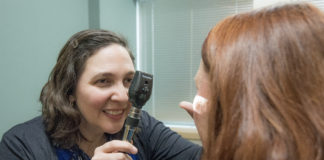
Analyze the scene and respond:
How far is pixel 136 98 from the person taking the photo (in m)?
0.72

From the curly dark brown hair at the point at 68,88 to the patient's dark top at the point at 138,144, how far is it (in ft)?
0.14

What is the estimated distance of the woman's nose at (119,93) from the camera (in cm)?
90

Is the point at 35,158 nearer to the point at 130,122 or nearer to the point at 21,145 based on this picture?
the point at 21,145

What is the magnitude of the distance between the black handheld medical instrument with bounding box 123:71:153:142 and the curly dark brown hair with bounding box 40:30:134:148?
0.29 meters

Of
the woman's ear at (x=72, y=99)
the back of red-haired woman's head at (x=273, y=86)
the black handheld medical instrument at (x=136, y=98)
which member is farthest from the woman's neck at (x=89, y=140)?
the back of red-haired woman's head at (x=273, y=86)

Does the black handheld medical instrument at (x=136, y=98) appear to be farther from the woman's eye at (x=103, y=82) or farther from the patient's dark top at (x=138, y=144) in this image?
the patient's dark top at (x=138, y=144)

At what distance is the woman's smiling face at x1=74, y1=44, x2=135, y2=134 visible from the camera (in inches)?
A: 35.0

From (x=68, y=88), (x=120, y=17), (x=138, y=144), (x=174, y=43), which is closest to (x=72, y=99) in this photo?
(x=68, y=88)

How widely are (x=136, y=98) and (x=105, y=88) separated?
23cm

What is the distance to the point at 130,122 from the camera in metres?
0.69

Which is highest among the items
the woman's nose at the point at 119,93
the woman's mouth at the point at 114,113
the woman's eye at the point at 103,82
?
the woman's eye at the point at 103,82

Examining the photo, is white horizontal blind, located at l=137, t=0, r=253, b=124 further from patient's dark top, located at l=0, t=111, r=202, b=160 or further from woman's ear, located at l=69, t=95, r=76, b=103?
woman's ear, located at l=69, t=95, r=76, b=103

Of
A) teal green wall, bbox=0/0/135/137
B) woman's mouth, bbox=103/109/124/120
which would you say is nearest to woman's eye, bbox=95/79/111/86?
woman's mouth, bbox=103/109/124/120

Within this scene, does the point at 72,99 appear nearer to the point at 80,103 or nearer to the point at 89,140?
the point at 80,103
